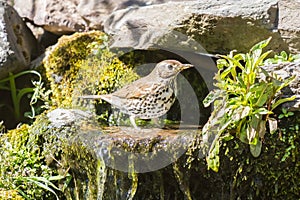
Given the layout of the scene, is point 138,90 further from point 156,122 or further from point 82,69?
point 82,69

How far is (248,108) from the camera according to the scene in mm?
3344

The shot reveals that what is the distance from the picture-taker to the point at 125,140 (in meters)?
3.60

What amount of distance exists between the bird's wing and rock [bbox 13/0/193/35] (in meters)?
1.00

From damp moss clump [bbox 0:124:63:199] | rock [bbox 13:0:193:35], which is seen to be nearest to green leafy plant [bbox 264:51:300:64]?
rock [bbox 13:0:193:35]

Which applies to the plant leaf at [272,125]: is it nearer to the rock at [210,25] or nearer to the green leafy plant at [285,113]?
the green leafy plant at [285,113]

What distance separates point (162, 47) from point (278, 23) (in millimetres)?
849

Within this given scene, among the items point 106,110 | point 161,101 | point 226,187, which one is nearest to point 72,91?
point 106,110

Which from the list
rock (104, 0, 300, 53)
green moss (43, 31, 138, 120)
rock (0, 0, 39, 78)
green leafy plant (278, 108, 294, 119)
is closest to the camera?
green leafy plant (278, 108, 294, 119)

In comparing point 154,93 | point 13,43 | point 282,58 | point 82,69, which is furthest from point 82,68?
point 282,58

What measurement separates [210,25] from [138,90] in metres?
0.61

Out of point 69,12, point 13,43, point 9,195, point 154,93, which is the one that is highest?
point 69,12

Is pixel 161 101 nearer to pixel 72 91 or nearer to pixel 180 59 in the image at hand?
pixel 180 59

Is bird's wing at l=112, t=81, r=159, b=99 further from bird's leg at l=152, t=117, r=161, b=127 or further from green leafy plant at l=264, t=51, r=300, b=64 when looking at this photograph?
green leafy plant at l=264, t=51, r=300, b=64

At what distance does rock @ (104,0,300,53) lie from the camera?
12.0 feet
